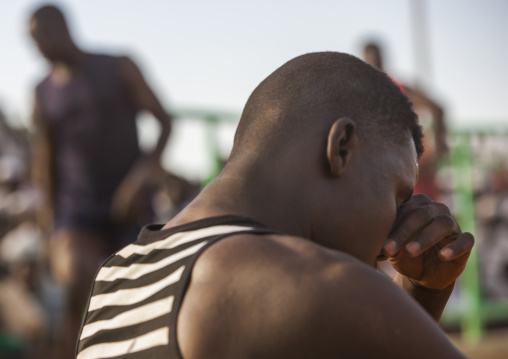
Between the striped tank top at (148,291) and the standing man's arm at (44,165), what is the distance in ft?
9.11

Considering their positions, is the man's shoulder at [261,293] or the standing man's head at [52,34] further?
the standing man's head at [52,34]

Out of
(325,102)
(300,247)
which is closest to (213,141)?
(325,102)

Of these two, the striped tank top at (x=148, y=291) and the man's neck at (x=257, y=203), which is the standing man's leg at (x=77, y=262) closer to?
the striped tank top at (x=148, y=291)

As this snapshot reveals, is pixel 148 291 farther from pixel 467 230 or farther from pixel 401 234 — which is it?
pixel 467 230

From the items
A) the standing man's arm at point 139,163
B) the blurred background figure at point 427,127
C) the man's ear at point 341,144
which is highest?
the man's ear at point 341,144

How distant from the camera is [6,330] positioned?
6301 mm

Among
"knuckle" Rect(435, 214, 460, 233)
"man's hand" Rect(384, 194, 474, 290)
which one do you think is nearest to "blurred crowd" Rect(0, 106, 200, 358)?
"man's hand" Rect(384, 194, 474, 290)

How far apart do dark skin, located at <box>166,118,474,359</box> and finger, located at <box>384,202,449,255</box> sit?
0.04 m

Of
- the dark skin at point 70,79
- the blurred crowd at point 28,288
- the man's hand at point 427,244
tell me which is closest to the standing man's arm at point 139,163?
the dark skin at point 70,79

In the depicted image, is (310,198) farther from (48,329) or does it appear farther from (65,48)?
(48,329)

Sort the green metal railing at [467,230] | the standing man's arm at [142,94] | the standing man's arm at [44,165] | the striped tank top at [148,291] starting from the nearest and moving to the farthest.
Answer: the striped tank top at [148,291], the standing man's arm at [142,94], the standing man's arm at [44,165], the green metal railing at [467,230]

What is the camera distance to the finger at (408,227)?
5.85 feet

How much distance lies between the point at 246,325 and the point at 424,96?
5004 mm

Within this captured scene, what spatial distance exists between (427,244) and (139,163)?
8.29ft
